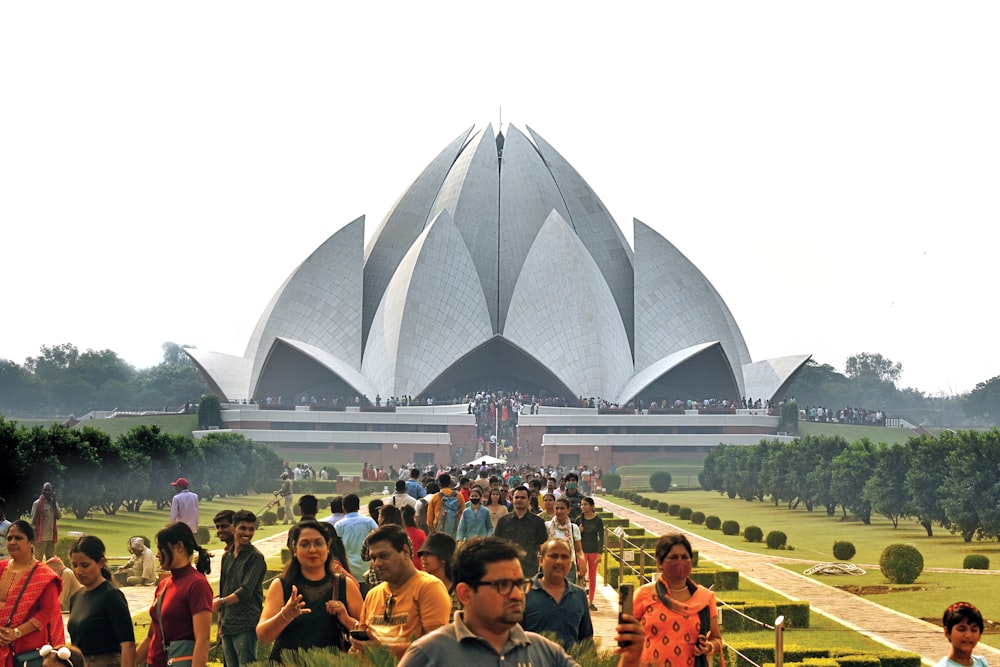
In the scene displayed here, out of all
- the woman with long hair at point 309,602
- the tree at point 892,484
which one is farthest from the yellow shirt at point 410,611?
the tree at point 892,484

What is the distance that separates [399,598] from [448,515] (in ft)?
16.4

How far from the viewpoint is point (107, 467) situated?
1917cm

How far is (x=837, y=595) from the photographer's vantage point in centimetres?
1037

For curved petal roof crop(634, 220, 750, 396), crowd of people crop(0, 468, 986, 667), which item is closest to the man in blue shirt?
crowd of people crop(0, 468, 986, 667)

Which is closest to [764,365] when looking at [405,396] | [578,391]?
[578,391]

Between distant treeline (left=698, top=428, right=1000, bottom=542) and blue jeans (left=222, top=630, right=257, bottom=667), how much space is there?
43.6ft

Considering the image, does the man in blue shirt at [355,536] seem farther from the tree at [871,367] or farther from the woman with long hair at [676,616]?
the tree at [871,367]

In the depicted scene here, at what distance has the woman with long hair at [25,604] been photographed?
4.31m

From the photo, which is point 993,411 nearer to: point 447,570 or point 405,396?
point 405,396

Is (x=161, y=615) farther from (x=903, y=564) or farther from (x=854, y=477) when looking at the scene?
(x=854, y=477)

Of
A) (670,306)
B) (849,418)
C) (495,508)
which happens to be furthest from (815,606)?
(670,306)

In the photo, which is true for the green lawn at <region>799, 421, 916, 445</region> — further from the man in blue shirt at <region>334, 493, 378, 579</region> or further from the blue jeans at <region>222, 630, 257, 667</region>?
the blue jeans at <region>222, 630, 257, 667</region>

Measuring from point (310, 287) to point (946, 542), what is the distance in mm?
32316

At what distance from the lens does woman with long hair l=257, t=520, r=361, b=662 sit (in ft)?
12.0
